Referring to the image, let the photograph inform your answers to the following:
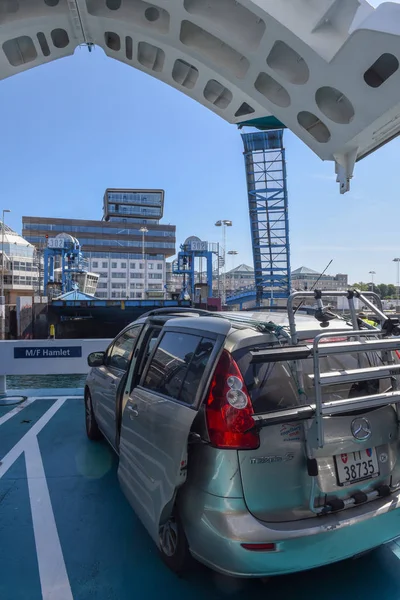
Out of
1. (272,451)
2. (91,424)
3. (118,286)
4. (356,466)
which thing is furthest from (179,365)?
(118,286)

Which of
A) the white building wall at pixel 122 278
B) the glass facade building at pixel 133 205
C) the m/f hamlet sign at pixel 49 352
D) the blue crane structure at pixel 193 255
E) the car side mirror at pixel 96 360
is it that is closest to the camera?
the car side mirror at pixel 96 360

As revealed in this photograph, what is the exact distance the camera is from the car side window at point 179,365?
84.4 inches

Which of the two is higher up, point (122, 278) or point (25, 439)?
point (122, 278)

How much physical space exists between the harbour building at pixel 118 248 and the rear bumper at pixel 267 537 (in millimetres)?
75610

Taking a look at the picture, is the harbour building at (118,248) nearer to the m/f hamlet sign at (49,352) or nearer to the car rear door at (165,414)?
the m/f hamlet sign at (49,352)

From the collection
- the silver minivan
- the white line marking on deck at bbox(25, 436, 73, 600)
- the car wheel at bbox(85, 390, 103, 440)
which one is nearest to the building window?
the car wheel at bbox(85, 390, 103, 440)

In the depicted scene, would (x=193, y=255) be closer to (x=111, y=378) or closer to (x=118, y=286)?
(x=111, y=378)

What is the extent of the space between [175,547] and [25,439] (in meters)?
3.17

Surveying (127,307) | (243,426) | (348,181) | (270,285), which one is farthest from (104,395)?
(270,285)

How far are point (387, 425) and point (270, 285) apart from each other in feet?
96.6

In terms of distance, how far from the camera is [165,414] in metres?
2.24

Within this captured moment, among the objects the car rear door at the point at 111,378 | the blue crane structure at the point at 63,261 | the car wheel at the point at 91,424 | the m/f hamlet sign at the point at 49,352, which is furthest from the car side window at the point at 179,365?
the blue crane structure at the point at 63,261

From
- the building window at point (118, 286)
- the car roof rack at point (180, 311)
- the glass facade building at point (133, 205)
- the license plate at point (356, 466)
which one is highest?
the glass facade building at point (133, 205)

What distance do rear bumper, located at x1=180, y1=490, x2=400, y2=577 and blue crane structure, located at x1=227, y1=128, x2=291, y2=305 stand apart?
80.5 feet
